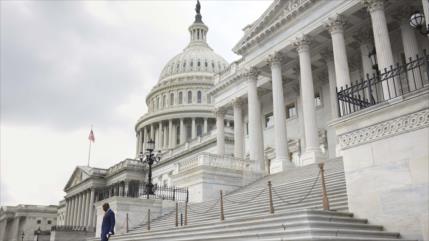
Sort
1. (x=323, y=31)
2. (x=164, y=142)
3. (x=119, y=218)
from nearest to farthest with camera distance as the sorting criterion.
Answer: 1. (x=119, y=218)
2. (x=323, y=31)
3. (x=164, y=142)

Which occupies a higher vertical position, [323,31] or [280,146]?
[323,31]

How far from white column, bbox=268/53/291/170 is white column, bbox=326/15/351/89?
16.7ft

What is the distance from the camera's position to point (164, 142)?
91.7 m

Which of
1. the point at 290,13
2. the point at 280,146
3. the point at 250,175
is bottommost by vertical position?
the point at 250,175

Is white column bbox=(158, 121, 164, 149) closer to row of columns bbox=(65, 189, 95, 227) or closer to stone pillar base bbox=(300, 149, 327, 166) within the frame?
row of columns bbox=(65, 189, 95, 227)

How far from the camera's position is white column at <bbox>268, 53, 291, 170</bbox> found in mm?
27828

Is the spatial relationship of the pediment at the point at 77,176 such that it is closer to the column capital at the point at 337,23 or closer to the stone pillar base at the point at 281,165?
the stone pillar base at the point at 281,165

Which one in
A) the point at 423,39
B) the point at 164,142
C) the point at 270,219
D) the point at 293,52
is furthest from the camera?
the point at 164,142

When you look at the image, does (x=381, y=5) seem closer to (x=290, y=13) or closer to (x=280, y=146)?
(x=290, y=13)

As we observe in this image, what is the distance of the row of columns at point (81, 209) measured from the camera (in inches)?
2950

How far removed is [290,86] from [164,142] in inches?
2315

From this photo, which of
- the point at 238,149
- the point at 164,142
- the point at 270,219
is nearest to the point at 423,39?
the point at 238,149

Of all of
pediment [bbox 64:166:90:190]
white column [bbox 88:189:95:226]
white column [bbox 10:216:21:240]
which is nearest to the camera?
white column [bbox 88:189:95:226]

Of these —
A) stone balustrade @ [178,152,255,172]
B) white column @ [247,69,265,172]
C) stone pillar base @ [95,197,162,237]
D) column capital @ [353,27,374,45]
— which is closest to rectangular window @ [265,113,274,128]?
white column @ [247,69,265,172]
